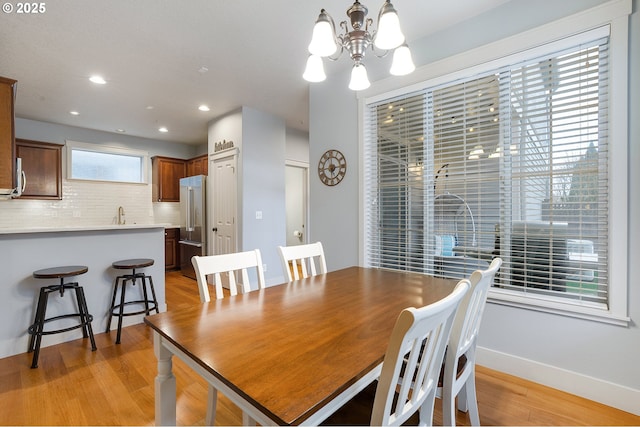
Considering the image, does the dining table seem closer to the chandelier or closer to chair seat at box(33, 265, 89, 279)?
the chandelier

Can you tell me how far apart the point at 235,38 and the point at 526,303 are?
9.94 feet

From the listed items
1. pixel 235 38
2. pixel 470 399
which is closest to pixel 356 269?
pixel 470 399

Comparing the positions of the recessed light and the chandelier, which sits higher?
the recessed light

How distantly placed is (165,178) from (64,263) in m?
3.55

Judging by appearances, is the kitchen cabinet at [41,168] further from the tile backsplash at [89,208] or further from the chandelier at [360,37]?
the chandelier at [360,37]

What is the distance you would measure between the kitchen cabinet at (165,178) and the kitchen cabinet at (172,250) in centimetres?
68

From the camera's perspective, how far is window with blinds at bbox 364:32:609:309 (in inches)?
72.9

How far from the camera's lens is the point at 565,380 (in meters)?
1.90

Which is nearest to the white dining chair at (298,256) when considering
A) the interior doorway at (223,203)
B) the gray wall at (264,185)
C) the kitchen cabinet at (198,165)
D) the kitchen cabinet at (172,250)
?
the gray wall at (264,185)

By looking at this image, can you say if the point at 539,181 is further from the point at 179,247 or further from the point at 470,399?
the point at 179,247

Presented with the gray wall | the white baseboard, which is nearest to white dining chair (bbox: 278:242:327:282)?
the white baseboard

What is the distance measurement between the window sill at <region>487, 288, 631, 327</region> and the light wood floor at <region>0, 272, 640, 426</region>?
0.51 metres

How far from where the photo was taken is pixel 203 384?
6.57 feet

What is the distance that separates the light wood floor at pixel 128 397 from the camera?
168 cm
